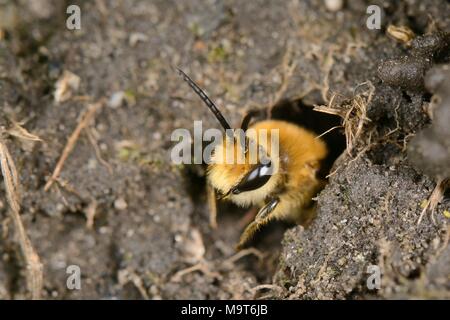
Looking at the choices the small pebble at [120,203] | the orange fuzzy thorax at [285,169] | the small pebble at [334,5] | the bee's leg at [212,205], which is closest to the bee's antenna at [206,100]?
the orange fuzzy thorax at [285,169]

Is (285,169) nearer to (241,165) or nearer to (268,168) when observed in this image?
(268,168)

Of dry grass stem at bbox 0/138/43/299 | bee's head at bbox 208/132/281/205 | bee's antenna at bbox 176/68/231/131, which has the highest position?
bee's antenna at bbox 176/68/231/131

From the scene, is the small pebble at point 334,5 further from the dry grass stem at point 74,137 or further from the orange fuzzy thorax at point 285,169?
the dry grass stem at point 74,137

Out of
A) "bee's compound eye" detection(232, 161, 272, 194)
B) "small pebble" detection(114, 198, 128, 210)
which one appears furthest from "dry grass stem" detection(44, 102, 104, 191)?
"bee's compound eye" detection(232, 161, 272, 194)

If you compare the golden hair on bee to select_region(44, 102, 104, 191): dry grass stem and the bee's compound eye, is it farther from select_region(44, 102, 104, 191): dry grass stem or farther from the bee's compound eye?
select_region(44, 102, 104, 191): dry grass stem

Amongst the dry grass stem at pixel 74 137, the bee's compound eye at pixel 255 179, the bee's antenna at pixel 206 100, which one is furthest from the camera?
the dry grass stem at pixel 74 137

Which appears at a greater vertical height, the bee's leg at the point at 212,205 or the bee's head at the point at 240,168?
the bee's head at the point at 240,168

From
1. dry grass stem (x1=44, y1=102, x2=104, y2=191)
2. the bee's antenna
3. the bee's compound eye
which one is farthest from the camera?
dry grass stem (x1=44, y1=102, x2=104, y2=191)
